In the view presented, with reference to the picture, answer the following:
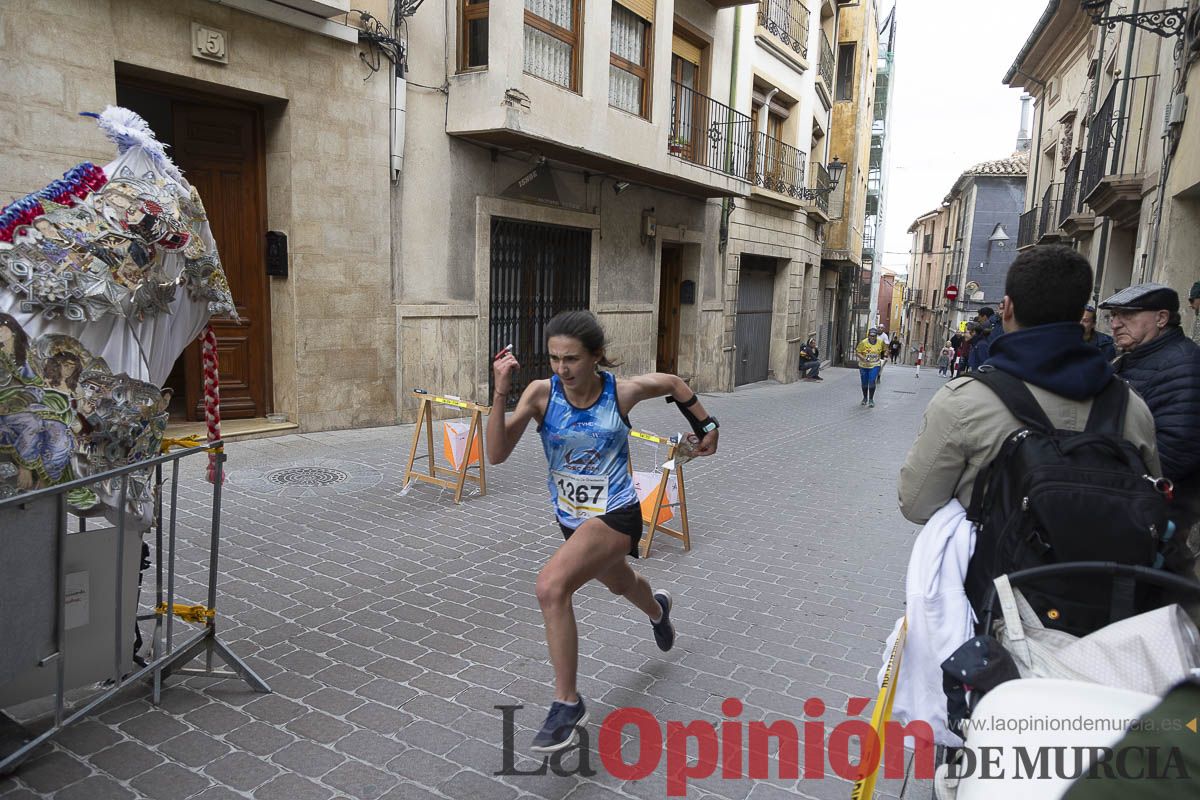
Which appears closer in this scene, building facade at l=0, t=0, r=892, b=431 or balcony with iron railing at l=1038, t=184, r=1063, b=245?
building facade at l=0, t=0, r=892, b=431

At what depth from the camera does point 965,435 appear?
236 centimetres

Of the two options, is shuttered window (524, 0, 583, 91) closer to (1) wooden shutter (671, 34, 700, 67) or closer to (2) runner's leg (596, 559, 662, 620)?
(1) wooden shutter (671, 34, 700, 67)

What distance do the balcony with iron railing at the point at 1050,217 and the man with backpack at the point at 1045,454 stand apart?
17528 millimetres

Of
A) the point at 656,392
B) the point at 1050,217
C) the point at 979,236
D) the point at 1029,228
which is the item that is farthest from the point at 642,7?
the point at 979,236

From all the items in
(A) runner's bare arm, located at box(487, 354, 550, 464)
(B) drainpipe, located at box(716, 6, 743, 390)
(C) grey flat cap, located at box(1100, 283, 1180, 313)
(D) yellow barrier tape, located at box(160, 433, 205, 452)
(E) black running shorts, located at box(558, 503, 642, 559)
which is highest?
(B) drainpipe, located at box(716, 6, 743, 390)

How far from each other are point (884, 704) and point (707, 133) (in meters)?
14.4

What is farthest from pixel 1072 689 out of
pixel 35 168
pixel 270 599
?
pixel 35 168

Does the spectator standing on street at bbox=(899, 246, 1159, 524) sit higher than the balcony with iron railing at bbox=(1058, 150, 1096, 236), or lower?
lower

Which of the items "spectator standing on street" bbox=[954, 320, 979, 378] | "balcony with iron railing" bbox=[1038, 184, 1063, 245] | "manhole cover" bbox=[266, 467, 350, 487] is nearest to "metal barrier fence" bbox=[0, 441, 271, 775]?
"manhole cover" bbox=[266, 467, 350, 487]

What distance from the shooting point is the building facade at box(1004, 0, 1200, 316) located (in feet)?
28.0

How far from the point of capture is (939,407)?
2434 mm

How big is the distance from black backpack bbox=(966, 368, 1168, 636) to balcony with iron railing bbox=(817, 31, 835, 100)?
2227cm

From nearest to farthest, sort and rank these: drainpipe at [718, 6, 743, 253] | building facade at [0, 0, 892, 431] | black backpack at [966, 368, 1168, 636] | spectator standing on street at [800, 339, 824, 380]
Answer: black backpack at [966, 368, 1168, 636] → building facade at [0, 0, 892, 431] → drainpipe at [718, 6, 743, 253] → spectator standing on street at [800, 339, 824, 380]

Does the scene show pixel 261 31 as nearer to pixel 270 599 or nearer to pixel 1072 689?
pixel 270 599
